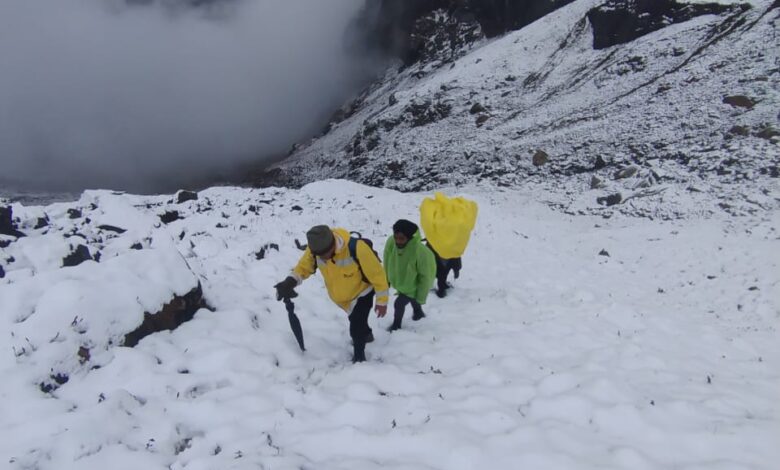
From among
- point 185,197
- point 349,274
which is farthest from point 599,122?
point 349,274

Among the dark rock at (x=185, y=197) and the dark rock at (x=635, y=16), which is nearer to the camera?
the dark rock at (x=185, y=197)

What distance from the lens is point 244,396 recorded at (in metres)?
4.49

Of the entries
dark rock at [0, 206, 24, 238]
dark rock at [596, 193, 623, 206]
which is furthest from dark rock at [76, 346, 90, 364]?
dark rock at [596, 193, 623, 206]

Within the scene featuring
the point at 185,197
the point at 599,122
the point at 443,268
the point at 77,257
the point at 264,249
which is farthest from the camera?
the point at 599,122

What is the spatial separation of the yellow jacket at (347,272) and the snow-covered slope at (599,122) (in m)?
14.4

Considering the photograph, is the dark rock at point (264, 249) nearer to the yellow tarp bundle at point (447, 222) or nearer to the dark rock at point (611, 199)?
the yellow tarp bundle at point (447, 222)

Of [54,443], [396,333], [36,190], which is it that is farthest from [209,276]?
[36,190]

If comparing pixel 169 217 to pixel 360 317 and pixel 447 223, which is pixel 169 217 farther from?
pixel 360 317

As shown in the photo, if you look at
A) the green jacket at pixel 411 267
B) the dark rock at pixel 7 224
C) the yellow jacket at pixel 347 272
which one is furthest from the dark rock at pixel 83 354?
the dark rock at pixel 7 224

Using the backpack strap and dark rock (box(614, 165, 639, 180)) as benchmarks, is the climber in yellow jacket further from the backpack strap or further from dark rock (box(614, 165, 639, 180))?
dark rock (box(614, 165, 639, 180))

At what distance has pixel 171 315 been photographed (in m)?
5.68

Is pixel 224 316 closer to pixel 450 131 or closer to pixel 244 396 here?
pixel 244 396

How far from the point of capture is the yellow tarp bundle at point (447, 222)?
784 centimetres

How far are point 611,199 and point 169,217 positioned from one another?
57.2 ft
